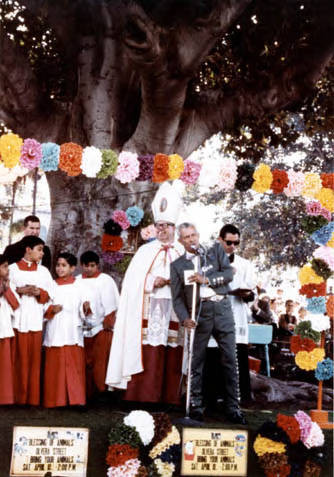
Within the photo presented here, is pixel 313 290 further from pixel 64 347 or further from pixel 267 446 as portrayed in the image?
pixel 64 347

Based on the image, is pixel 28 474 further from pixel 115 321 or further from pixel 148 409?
pixel 115 321

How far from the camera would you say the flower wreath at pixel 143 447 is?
5797 mm

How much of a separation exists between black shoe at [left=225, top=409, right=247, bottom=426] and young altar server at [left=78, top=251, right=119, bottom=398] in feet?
6.17

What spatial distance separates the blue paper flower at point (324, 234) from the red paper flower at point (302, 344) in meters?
1.14

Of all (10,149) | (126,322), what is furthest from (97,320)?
(10,149)

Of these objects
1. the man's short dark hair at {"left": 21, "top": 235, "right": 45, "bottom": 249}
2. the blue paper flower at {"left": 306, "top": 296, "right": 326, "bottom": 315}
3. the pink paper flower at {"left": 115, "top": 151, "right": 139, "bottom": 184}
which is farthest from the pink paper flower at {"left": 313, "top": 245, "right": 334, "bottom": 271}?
the man's short dark hair at {"left": 21, "top": 235, "right": 45, "bottom": 249}

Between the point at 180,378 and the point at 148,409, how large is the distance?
0.52 meters

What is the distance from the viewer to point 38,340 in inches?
279

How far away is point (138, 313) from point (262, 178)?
2144 mm

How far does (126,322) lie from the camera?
7445 mm

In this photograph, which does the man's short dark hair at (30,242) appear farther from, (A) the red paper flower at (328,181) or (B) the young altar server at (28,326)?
(A) the red paper flower at (328,181)

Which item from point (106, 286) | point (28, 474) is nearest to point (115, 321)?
point (106, 286)

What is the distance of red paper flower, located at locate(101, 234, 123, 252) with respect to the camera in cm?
955

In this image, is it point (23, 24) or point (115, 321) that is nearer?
point (115, 321)
